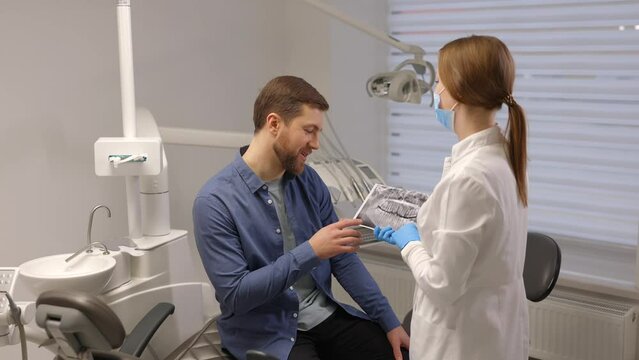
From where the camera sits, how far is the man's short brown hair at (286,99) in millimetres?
1809

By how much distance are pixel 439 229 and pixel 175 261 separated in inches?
43.2

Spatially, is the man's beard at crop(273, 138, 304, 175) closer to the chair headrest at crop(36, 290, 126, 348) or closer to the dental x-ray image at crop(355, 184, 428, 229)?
the dental x-ray image at crop(355, 184, 428, 229)

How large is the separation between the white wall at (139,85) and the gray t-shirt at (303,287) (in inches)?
23.0

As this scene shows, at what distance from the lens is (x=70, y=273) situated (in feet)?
6.02

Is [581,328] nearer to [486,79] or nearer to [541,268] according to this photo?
[541,268]

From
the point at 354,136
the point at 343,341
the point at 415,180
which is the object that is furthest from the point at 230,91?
the point at 343,341

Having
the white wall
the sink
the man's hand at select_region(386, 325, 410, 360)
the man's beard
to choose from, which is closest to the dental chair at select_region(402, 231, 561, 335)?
the man's hand at select_region(386, 325, 410, 360)

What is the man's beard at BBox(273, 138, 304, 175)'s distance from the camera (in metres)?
1.83

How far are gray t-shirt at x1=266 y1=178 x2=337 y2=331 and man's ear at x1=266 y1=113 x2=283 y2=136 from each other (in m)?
0.17

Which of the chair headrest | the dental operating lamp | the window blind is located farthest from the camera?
the window blind

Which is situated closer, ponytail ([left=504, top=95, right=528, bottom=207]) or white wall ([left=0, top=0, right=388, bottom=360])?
ponytail ([left=504, top=95, right=528, bottom=207])

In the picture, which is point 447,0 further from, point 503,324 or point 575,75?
point 503,324

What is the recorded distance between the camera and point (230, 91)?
318 cm

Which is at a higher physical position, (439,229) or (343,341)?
(439,229)
